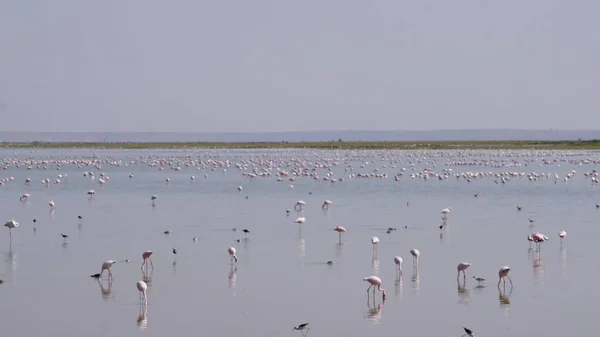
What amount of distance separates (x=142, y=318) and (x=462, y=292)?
5.42 meters

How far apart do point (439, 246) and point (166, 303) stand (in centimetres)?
814

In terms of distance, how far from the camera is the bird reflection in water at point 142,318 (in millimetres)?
13762

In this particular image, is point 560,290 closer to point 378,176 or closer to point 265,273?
point 265,273

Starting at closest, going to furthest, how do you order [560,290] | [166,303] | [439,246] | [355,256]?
[166,303] → [560,290] → [355,256] → [439,246]

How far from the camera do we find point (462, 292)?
16.1 metres

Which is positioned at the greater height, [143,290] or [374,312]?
[143,290]

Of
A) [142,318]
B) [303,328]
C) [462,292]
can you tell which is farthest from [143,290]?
[462,292]

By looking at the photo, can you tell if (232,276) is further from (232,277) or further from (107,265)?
(107,265)

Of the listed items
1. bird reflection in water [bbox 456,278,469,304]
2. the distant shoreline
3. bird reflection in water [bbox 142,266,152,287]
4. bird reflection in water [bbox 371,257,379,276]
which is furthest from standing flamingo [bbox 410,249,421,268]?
the distant shoreline

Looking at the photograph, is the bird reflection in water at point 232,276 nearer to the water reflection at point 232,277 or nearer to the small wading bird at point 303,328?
the water reflection at point 232,277

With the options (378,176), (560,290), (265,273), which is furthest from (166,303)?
(378,176)

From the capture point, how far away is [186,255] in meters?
20.0

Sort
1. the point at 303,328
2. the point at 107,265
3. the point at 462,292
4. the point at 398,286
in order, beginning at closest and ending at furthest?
the point at 303,328 → the point at 462,292 → the point at 398,286 → the point at 107,265

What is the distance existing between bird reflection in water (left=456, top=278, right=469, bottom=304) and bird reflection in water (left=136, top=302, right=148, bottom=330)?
4988 mm
